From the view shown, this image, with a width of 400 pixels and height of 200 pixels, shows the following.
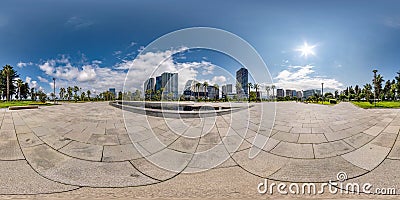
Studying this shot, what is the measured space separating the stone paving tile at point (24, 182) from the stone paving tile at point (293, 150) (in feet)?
12.6

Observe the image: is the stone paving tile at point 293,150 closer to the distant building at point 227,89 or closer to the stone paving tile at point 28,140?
the distant building at point 227,89

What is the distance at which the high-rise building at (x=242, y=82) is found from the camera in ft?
11.0

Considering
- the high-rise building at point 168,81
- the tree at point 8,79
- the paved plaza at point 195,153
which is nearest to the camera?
the paved plaza at point 195,153

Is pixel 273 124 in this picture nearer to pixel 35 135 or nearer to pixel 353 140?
pixel 353 140

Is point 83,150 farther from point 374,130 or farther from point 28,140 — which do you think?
point 374,130

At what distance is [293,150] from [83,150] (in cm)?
460

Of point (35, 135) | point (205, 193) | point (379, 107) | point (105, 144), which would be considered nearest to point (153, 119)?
point (105, 144)

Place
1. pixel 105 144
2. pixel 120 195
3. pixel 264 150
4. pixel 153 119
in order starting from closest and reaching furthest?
pixel 120 195 < pixel 264 150 < pixel 105 144 < pixel 153 119

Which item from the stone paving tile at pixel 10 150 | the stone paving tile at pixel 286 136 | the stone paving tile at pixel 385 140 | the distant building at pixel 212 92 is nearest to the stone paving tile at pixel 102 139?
the stone paving tile at pixel 10 150

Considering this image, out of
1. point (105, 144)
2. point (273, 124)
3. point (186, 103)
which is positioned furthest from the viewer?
point (186, 103)

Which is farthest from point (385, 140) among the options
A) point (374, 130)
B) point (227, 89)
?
point (227, 89)

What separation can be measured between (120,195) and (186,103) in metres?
4.08

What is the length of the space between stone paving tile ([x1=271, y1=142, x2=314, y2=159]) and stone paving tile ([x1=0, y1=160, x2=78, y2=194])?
3.85 m

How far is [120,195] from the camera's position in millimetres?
2660
